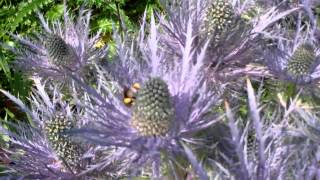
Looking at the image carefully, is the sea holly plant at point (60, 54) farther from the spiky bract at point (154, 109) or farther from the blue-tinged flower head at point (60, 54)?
the spiky bract at point (154, 109)

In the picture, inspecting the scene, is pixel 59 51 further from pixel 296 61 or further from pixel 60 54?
pixel 296 61

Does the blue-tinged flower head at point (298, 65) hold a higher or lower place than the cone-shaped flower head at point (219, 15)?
lower

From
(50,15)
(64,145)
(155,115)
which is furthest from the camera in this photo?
(50,15)

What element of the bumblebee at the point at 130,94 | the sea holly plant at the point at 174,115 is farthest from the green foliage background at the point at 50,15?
the bumblebee at the point at 130,94

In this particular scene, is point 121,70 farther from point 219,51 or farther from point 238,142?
point 238,142

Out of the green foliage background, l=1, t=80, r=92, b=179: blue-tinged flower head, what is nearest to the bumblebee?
l=1, t=80, r=92, b=179: blue-tinged flower head

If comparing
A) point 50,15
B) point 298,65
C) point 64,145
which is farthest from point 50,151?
point 50,15
